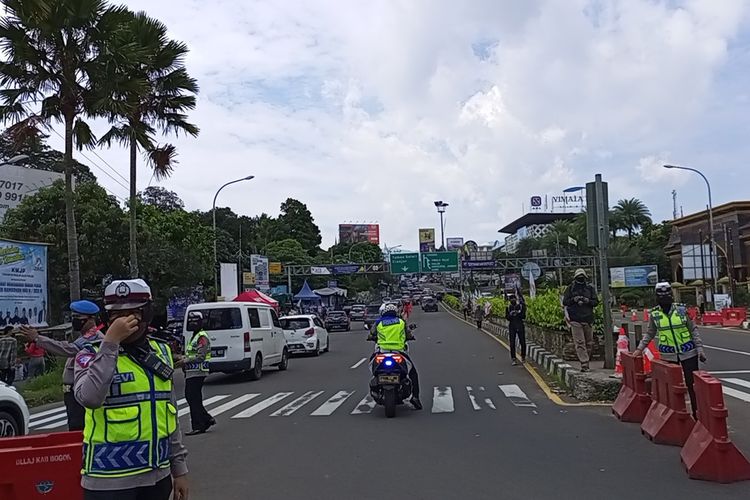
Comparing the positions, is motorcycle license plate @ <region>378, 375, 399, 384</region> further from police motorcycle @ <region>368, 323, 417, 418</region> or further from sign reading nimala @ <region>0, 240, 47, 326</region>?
sign reading nimala @ <region>0, 240, 47, 326</region>

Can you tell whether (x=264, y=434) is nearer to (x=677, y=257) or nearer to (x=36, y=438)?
(x=36, y=438)

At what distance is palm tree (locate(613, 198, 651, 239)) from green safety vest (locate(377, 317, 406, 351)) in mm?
72996

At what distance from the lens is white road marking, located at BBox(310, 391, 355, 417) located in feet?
40.0

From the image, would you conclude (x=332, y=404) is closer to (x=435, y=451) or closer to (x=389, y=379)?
(x=389, y=379)

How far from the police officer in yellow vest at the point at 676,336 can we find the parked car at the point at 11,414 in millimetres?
7619

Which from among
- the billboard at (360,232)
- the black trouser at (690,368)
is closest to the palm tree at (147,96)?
the black trouser at (690,368)

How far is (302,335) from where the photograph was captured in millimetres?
26328

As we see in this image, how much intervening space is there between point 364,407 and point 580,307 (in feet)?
14.1

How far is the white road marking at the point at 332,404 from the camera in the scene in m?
12.2

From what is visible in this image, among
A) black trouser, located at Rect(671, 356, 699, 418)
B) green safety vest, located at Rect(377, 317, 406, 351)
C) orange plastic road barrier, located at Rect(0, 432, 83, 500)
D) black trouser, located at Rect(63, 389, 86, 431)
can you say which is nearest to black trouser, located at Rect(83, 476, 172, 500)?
orange plastic road barrier, located at Rect(0, 432, 83, 500)

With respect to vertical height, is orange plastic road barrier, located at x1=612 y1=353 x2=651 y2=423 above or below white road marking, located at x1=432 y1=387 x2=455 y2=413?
above

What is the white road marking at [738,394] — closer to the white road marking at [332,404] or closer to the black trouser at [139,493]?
the white road marking at [332,404]

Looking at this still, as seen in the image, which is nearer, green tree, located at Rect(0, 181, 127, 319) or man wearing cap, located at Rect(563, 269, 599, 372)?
man wearing cap, located at Rect(563, 269, 599, 372)

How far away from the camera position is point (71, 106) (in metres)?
18.4
